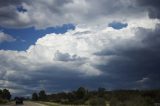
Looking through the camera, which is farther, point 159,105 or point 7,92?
point 7,92

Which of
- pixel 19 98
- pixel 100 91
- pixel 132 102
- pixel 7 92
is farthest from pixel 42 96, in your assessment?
pixel 132 102

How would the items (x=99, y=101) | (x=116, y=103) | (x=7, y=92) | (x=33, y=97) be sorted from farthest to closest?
(x=33, y=97) → (x=7, y=92) → (x=99, y=101) → (x=116, y=103)

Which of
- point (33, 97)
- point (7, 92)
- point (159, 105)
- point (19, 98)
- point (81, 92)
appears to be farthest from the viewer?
point (33, 97)

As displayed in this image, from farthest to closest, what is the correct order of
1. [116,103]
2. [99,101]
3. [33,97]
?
[33,97], [99,101], [116,103]

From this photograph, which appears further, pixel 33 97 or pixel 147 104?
pixel 33 97

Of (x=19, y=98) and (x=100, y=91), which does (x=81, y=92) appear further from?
(x=19, y=98)

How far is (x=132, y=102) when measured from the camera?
46.2 m

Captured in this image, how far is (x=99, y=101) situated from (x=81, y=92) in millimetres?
61465

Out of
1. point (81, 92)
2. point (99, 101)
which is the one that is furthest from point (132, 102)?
point (81, 92)

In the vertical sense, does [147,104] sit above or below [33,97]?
below

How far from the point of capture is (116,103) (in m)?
50.5

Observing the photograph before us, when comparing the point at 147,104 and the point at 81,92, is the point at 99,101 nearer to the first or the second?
the point at 147,104

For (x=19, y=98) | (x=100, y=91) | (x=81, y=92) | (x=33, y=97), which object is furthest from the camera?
(x=33, y=97)

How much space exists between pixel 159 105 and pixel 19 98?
44.3m
